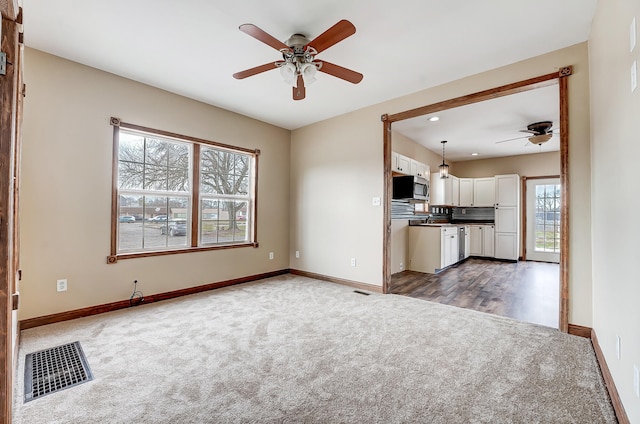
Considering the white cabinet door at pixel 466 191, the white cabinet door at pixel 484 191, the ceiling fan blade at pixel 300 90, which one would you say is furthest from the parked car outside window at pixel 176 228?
the white cabinet door at pixel 484 191

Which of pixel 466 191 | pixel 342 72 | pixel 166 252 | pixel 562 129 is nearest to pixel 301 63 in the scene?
pixel 342 72

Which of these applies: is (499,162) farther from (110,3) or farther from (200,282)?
(110,3)

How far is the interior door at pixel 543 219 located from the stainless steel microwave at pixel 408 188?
3.66 metres

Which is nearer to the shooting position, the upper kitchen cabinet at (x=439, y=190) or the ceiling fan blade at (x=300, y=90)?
the ceiling fan blade at (x=300, y=90)

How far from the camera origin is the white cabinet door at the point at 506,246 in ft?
22.3

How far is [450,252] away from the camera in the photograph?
579 cm

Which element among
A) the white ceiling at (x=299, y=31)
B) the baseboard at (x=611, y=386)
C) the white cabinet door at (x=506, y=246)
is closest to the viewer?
the baseboard at (x=611, y=386)

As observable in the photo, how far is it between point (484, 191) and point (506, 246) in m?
1.44

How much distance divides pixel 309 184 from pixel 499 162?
216 inches

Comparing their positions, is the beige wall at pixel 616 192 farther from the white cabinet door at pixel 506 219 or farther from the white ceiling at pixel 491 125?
the white cabinet door at pixel 506 219

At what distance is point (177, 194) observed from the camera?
376 cm

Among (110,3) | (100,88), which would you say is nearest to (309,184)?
(100,88)

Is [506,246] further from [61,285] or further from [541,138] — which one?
[61,285]

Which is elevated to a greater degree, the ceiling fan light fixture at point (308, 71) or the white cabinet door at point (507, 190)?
the ceiling fan light fixture at point (308, 71)
